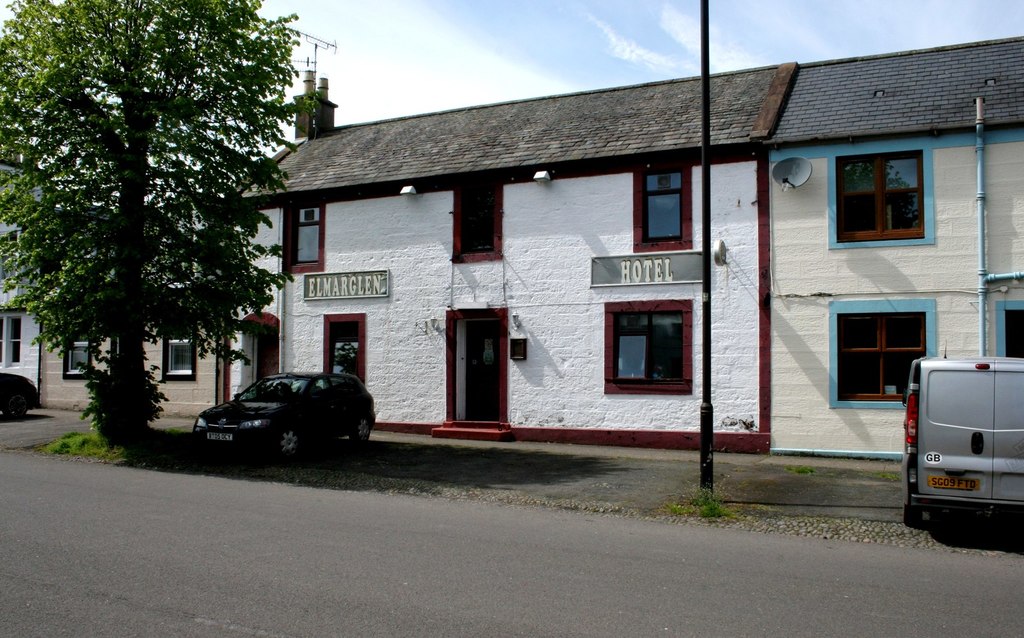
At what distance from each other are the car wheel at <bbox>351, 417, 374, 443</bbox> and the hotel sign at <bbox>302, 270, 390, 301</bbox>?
3803 mm

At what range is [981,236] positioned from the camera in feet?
45.1

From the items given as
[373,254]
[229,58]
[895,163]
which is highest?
[229,58]

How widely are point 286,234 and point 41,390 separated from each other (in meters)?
10.2

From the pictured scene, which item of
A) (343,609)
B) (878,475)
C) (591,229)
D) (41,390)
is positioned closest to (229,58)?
(591,229)

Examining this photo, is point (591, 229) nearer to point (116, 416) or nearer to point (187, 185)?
point (187, 185)

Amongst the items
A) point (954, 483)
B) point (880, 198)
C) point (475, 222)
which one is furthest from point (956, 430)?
point (475, 222)

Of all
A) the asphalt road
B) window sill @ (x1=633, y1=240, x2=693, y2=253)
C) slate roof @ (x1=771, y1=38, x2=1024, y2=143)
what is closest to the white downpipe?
window sill @ (x1=633, y1=240, x2=693, y2=253)

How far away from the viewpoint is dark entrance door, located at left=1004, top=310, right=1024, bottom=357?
13648 millimetres

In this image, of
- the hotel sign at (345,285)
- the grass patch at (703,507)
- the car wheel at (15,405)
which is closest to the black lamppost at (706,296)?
the grass patch at (703,507)

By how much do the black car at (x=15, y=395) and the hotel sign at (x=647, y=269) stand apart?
15800mm

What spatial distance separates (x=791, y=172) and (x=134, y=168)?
39.2 ft

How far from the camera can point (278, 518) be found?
29.2 ft

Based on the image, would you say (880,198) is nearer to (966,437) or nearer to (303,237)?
(966,437)

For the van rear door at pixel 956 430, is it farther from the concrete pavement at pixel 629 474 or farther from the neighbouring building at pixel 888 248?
the neighbouring building at pixel 888 248
